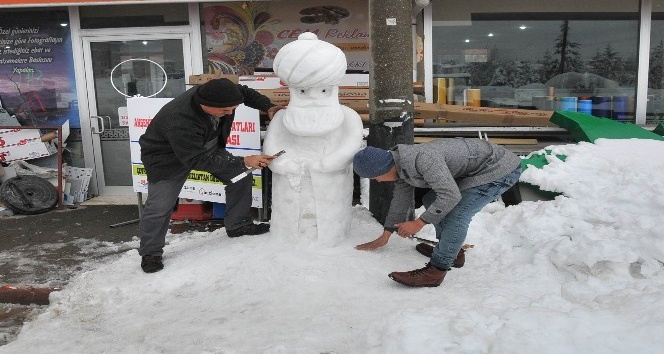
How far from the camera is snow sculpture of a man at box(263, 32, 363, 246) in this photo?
12.5 feet

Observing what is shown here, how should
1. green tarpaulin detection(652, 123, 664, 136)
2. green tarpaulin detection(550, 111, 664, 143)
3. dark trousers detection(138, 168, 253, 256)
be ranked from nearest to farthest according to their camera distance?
dark trousers detection(138, 168, 253, 256) < green tarpaulin detection(550, 111, 664, 143) < green tarpaulin detection(652, 123, 664, 136)

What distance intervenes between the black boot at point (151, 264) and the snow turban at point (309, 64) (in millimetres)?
1575

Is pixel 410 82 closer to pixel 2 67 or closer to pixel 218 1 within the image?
pixel 218 1

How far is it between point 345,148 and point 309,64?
631 mm

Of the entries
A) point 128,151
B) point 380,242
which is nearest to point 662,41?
point 380,242

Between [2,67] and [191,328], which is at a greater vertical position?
[2,67]

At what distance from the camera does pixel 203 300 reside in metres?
3.44

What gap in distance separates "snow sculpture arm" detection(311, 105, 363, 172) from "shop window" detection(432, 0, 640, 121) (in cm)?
330

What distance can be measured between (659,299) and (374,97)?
2.39m

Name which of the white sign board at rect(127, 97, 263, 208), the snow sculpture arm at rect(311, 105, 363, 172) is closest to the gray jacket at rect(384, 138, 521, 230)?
the snow sculpture arm at rect(311, 105, 363, 172)

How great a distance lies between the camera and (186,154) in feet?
12.5

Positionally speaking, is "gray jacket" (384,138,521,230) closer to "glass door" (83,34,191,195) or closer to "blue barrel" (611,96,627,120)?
"blue barrel" (611,96,627,120)

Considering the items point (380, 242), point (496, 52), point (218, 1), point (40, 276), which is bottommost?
point (40, 276)

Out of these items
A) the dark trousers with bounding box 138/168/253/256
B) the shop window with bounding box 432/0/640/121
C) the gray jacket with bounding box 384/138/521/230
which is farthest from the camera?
the shop window with bounding box 432/0/640/121
